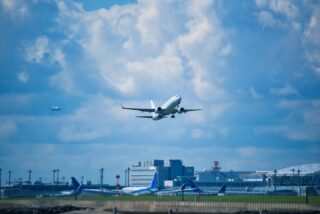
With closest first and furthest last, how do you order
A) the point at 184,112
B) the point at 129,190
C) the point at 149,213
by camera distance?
the point at 149,213 < the point at 184,112 < the point at 129,190

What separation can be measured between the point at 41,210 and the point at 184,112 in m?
49.1

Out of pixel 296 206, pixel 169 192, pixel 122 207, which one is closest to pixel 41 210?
pixel 122 207

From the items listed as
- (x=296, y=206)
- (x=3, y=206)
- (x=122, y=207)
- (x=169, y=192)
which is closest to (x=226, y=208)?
(x=296, y=206)

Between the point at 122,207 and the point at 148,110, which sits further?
the point at 148,110

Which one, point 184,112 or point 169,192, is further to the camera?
point 169,192

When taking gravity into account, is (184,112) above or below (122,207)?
above

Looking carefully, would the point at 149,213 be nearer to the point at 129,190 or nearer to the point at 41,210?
the point at 41,210

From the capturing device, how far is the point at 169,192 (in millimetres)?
163250

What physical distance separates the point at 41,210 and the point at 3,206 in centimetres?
1519

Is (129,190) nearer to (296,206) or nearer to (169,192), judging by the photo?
(169,192)

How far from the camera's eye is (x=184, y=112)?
384 feet

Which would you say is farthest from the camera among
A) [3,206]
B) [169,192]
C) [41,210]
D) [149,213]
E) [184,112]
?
[169,192]

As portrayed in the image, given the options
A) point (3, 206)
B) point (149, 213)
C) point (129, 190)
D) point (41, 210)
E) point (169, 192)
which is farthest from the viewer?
point (129, 190)

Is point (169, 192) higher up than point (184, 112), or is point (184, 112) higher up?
point (184, 112)
